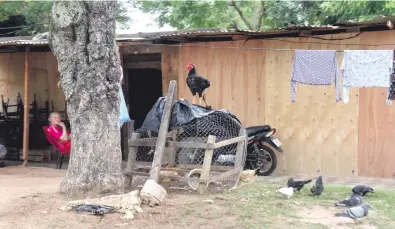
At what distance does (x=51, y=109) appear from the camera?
480 inches

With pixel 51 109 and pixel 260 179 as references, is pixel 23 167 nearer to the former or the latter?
pixel 51 109

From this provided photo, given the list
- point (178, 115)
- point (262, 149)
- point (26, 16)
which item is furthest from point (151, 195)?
point (26, 16)

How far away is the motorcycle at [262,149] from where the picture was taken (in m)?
9.06

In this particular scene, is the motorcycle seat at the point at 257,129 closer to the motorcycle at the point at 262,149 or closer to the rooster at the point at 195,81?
the motorcycle at the point at 262,149

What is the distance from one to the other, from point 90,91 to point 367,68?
4583mm

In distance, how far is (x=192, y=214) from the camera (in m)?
6.03

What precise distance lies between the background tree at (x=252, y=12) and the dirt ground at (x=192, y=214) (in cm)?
804

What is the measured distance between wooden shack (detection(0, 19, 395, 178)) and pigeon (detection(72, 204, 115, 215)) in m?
4.19

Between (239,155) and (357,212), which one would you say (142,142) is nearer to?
(239,155)

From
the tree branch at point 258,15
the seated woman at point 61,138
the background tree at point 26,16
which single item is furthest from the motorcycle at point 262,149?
the background tree at point 26,16

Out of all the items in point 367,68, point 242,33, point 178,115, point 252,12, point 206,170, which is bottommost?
point 206,170

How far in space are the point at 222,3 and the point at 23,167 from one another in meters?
10.2

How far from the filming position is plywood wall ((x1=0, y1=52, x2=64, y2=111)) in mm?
12047

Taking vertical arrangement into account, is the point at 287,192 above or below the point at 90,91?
below
